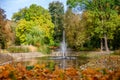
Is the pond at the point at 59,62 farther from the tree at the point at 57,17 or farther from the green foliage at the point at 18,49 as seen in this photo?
the tree at the point at 57,17

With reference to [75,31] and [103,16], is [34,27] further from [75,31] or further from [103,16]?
[103,16]

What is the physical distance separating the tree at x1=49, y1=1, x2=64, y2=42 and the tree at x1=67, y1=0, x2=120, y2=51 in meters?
17.2

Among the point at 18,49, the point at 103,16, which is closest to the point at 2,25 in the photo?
the point at 18,49

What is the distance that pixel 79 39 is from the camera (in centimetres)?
4753

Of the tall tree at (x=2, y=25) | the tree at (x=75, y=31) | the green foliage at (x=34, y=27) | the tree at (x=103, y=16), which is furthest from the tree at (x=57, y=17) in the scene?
the tall tree at (x=2, y=25)

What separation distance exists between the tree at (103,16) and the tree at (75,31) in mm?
2936

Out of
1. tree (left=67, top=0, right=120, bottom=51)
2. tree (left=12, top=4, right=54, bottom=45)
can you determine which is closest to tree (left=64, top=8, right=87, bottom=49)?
tree (left=67, top=0, right=120, bottom=51)

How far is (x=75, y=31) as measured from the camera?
48688 mm

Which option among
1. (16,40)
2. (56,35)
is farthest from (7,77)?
(56,35)

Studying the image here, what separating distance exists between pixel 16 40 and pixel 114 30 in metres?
19.8

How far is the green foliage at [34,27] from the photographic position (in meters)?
52.9

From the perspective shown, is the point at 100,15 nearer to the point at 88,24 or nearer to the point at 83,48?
the point at 88,24

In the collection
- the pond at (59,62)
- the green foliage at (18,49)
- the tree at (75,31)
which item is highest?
the tree at (75,31)

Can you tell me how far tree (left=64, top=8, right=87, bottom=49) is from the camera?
156 ft
